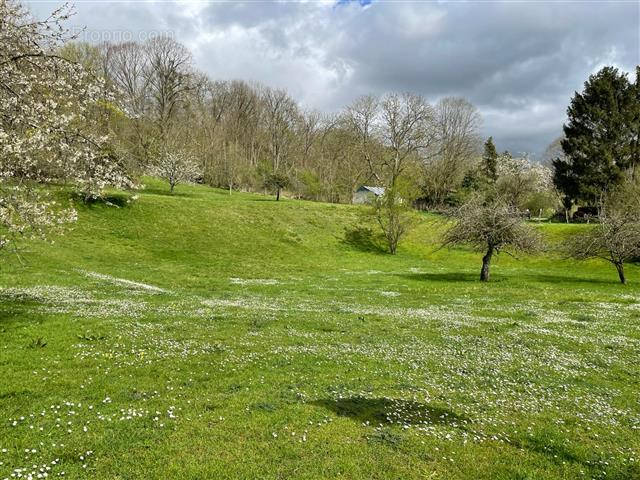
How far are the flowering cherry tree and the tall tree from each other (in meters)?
85.4

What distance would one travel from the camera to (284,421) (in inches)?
410

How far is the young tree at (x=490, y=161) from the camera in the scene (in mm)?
108438

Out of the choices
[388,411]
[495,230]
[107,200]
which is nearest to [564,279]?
[495,230]

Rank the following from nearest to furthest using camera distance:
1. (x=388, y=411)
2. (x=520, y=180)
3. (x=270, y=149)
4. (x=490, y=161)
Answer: (x=388, y=411)
(x=520, y=180)
(x=490, y=161)
(x=270, y=149)

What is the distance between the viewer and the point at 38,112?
52.6ft

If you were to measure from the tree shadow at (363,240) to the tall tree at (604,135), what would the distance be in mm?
41847

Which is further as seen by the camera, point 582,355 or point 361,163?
point 361,163

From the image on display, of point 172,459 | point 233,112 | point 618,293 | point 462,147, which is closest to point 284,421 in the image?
point 172,459

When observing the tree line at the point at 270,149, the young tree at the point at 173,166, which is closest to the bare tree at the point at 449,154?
the tree line at the point at 270,149

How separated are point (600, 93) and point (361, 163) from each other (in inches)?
2269

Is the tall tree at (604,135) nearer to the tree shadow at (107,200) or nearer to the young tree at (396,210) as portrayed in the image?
the young tree at (396,210)

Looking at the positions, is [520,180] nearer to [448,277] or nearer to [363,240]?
[363,240]

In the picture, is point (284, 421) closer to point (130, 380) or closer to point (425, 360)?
point (130, 380)

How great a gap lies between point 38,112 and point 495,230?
125 feet
